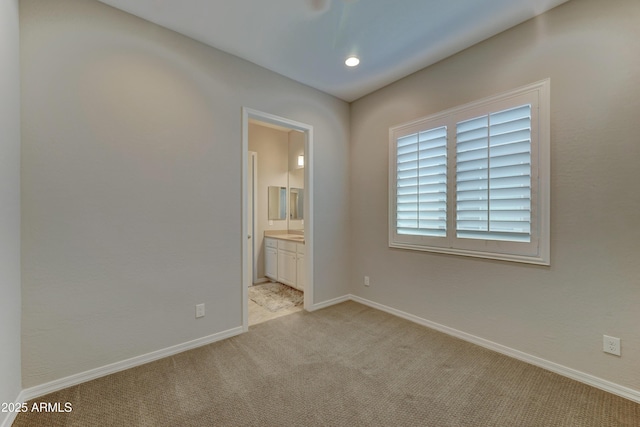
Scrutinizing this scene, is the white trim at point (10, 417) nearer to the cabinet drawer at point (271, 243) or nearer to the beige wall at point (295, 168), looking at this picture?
the cabinet drawer at point (271, 243)

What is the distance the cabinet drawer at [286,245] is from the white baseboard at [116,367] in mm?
1571

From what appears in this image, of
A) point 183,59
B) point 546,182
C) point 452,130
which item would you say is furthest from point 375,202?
point 183,59

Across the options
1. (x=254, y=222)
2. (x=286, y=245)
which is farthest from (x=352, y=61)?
(x=254, y=222)

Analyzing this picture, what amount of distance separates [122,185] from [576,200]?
3.41 m

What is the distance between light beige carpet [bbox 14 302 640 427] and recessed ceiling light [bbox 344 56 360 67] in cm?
277

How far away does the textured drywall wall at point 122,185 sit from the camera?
176cm

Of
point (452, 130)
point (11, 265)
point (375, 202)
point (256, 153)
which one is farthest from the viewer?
point (256, 153)

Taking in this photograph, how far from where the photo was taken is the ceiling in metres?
1.98

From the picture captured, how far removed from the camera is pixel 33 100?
1.74 metres

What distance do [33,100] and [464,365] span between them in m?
3.65

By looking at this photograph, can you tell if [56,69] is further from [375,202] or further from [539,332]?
[539,332]

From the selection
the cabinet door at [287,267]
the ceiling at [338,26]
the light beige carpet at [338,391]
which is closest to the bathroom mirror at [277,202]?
the cabinet door at [287,267]

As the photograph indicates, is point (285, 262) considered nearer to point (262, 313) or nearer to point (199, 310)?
point (262, 313)

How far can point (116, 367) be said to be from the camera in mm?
2012
